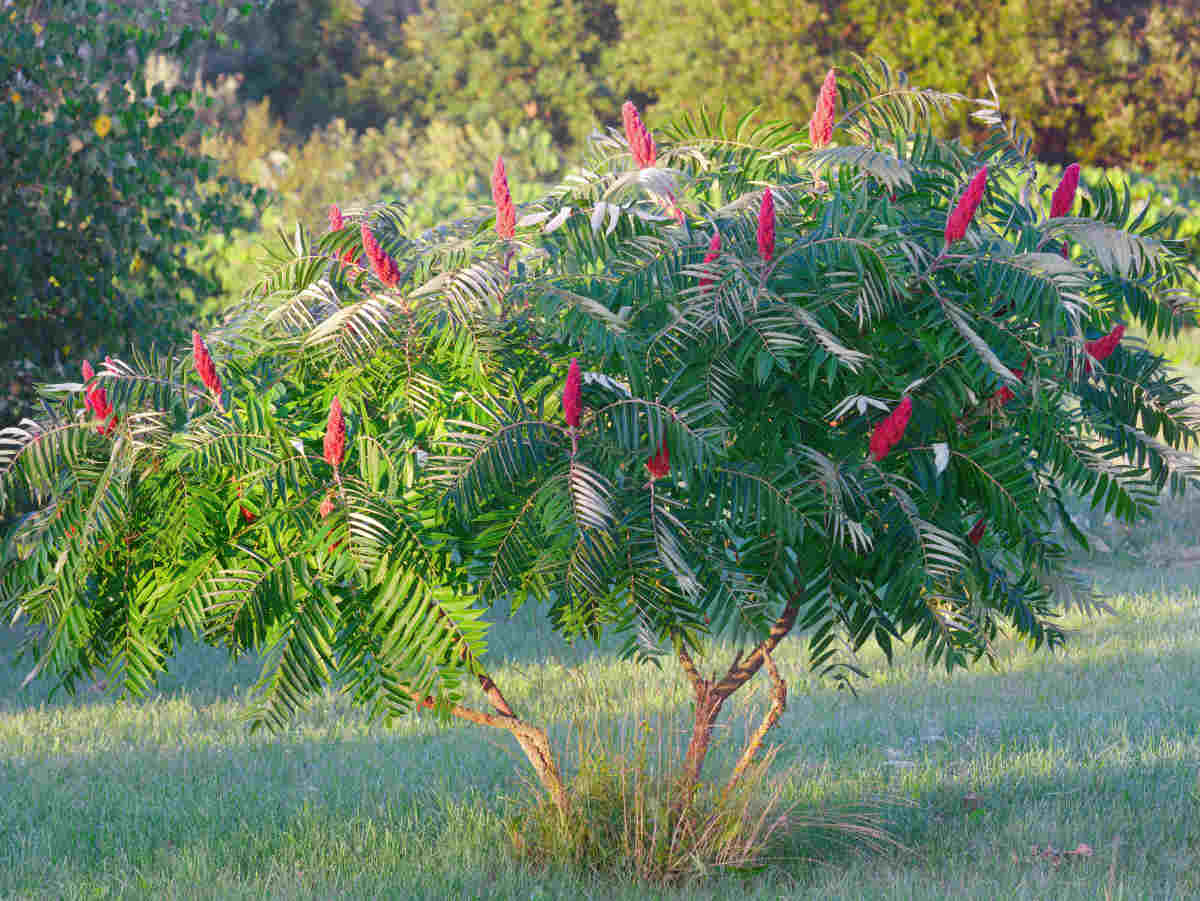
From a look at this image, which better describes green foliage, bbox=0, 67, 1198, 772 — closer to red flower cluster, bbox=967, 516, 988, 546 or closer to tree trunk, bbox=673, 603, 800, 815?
red flower cluster, bbox=967, 516, 988, 546

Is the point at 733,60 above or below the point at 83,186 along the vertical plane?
above

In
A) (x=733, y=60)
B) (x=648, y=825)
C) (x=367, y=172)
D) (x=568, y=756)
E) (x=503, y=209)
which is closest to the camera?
(x=503, y=209)

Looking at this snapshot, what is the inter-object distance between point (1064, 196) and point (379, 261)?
215 centimetres

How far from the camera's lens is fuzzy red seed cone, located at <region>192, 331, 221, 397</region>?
382 centimetres

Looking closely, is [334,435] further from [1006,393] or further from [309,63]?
[309,63]

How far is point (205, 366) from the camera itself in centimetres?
388

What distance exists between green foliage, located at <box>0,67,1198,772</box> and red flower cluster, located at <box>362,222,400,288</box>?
84mm

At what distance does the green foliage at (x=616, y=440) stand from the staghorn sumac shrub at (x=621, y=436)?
0.05 ft

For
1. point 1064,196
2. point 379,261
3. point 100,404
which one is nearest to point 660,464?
point 379,261

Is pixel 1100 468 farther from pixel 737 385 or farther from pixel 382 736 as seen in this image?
pixel 382 736

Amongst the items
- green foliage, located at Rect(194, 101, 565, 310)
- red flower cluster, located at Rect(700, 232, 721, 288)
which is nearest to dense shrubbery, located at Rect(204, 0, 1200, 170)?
green foliage, located at Rect(194, 101, 565, 310)

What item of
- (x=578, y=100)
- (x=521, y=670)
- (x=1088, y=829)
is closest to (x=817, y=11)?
(x=578, y=100)

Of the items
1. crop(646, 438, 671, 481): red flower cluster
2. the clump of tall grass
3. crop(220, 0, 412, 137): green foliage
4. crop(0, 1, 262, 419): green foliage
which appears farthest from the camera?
crop(220, 0, 412, 137): green foliage

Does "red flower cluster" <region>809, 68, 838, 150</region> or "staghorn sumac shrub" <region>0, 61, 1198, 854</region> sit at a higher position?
"red flower cluster" <region>809, 68, 838, 150</region>
